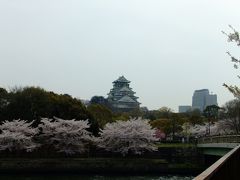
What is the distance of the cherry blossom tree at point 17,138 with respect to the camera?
1966 inches

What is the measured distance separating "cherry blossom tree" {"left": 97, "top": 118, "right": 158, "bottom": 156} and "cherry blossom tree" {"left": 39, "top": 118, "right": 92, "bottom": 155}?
2251 mm

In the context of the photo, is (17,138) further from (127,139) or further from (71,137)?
(127,139)

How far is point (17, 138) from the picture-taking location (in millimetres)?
49938

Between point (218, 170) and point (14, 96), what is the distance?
184ft

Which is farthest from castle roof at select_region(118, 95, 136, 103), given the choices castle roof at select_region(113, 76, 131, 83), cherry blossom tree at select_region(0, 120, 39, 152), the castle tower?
cherry blossom tree at select_region(0, 120, 39, 152)

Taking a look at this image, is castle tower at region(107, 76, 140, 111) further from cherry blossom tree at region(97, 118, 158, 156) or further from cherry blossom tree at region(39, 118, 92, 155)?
cherry blossom tree at region(39, 118, 92, 155)

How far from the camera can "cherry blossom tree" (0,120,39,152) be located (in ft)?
164

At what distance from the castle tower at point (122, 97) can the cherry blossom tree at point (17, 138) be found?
90.1m

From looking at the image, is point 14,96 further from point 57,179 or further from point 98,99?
point 98,99

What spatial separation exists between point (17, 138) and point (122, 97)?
103 m

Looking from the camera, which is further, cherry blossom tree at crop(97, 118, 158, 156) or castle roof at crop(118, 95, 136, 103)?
castle roof at crop(118, 95, 136, 103)

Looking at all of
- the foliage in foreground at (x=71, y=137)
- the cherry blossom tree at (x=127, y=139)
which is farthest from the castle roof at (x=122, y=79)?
the cherry blossom tree at (x=127, y=139)

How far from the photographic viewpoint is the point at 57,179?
40.0 meters

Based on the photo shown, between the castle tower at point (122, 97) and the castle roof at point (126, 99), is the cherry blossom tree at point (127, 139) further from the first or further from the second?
the castle roof at point (126, 99)
